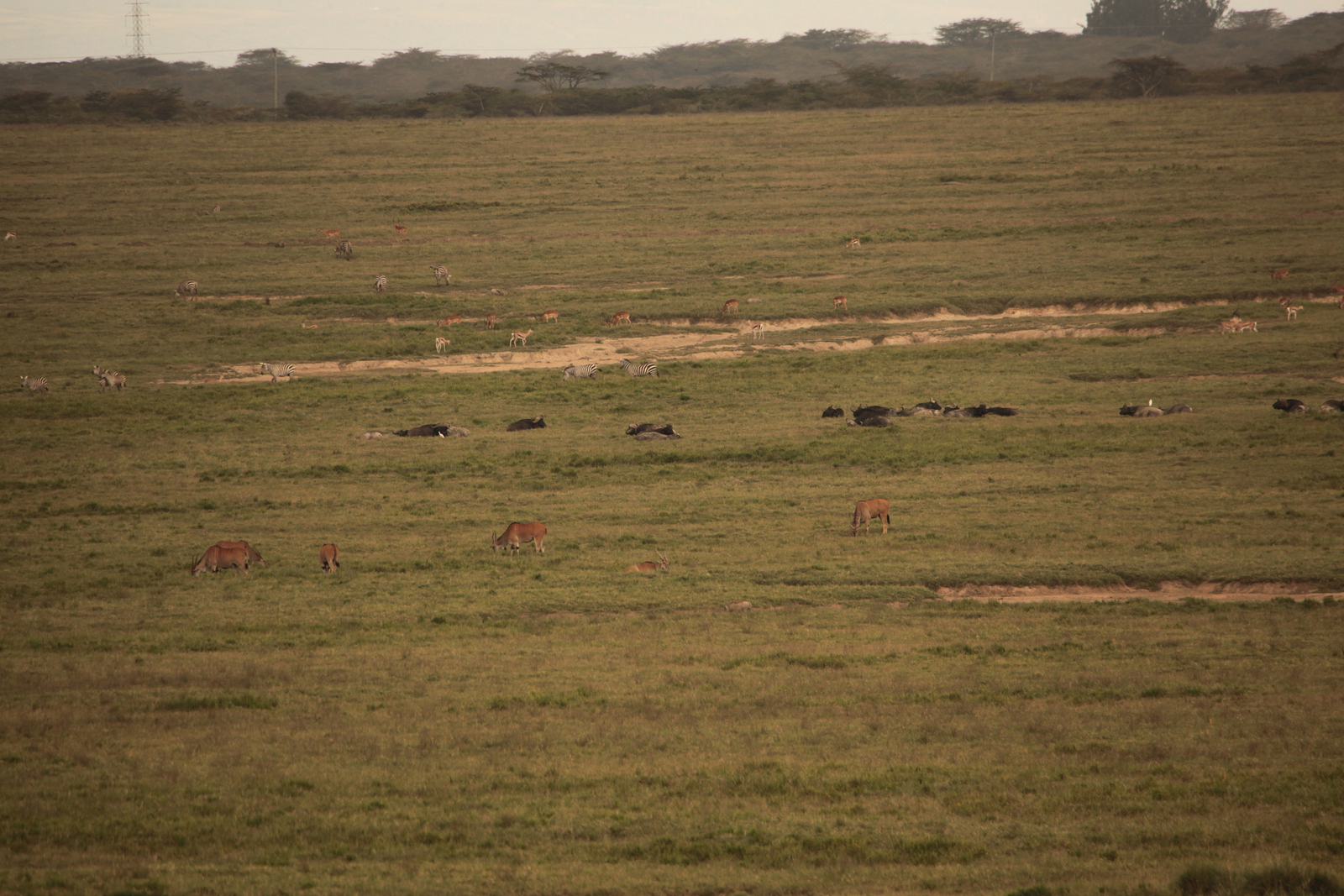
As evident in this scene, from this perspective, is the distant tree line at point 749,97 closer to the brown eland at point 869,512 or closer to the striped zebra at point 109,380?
the striped zebra at point 109,380

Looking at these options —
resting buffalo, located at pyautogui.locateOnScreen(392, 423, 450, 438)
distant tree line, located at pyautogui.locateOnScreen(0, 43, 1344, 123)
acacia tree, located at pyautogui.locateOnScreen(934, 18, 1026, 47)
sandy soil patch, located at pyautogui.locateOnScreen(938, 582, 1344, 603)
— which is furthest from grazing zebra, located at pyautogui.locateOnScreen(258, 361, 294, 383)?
acacia tree, located at pyautogui.locateOnScreen(934, 18, 1026, 47)

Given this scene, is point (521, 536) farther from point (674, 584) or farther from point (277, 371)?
point (277, 371)

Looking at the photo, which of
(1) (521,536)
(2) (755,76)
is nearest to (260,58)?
(2) (755,76)

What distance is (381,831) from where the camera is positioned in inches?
309

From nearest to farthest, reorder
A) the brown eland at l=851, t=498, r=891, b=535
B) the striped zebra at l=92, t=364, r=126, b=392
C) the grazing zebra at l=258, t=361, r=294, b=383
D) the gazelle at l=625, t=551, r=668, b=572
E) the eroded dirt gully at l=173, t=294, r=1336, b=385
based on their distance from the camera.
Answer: the gazelle at l=625, t=551, r=668, b=572
the brown eland at l=851, t=498, r=891, b=535
the striped zebra at l=92, t=364, r=126, b=392
the grazing zebra at l=258, t=361, r=294, b=383
the eroded dirt gully at l=173, t=294, r=1336, b=385

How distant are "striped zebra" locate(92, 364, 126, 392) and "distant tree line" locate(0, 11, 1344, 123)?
51971 mm

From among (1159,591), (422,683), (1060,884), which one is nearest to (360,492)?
(422,683)

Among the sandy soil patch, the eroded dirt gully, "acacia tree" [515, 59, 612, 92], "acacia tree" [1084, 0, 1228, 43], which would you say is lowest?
the sandy soil patch

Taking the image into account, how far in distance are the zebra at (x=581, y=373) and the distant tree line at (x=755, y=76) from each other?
52330mm

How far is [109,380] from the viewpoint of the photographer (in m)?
26.2

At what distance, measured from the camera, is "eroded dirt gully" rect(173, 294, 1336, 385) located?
29.5 metres

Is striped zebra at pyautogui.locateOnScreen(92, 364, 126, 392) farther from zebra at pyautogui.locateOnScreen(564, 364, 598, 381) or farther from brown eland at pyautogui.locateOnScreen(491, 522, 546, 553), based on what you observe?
brown eland at pyautogui.locateOnScreen(491, 522, 546, 553)

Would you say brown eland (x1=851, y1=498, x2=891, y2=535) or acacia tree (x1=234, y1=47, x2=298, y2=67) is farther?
acacia tree (x1=234, y1=47, x2=298, y2=67)

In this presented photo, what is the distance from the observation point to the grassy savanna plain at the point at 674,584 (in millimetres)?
7805
